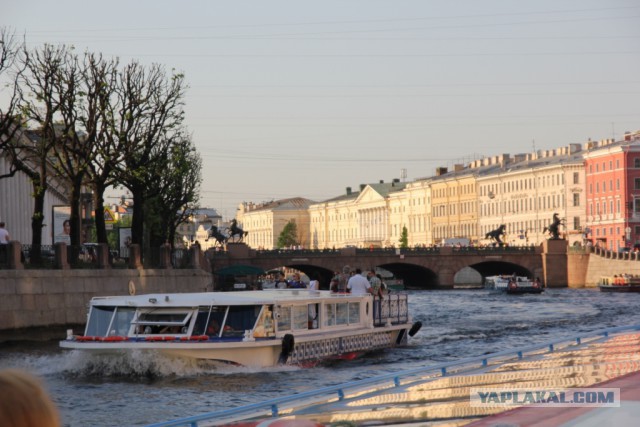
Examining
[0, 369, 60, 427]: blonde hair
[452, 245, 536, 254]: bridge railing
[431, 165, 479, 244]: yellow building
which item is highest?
[431, 165, 479, 244]: yellow building

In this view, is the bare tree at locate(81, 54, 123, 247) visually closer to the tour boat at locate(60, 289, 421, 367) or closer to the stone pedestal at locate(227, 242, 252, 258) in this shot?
the tour boat at locate(60, 289, 421, 367)

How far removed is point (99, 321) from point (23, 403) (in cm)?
2001

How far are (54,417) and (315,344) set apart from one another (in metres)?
21.2

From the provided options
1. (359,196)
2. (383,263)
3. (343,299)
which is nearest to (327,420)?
(343,299)

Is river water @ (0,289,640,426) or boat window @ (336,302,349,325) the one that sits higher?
boat window @ (336,302,349,325)

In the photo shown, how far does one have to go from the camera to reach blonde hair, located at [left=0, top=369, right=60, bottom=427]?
3.15 m

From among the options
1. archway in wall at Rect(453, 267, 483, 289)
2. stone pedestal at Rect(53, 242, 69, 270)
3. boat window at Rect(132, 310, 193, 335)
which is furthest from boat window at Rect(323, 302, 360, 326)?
archway in wall at Rect(453, 267, 483, 289)

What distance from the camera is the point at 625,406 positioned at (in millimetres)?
5328

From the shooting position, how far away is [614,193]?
109 metres

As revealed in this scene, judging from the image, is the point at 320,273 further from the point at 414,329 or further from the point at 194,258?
the point at 414,329

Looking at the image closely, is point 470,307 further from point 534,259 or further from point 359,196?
point 359,196

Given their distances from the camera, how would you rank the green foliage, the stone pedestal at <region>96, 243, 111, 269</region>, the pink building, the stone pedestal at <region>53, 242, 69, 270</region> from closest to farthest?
the stone pedestal at <region>53, 242, 69, 270</region>
the stone pedestal at <region>96, 243, 111, 269</region>
the pink building
the green foliage

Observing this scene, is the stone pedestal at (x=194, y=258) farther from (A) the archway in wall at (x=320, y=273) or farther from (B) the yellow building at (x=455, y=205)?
(B) the yellow building at (x=455, y=205)

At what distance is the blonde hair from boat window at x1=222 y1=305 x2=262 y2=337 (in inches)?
763
